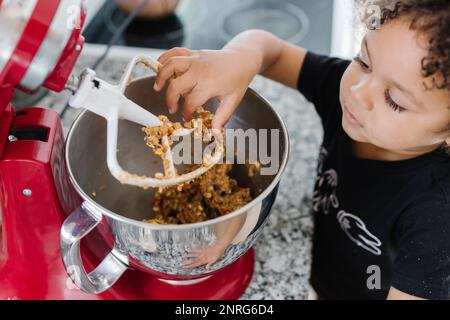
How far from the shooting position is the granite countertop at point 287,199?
792 millimetres

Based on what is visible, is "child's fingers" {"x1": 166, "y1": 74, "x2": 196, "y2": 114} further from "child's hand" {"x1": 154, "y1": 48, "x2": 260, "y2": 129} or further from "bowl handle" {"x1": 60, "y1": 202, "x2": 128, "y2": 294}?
"bowl handle" {"x1": 60, "y1": 202, "x2": 128, "y2": 294}

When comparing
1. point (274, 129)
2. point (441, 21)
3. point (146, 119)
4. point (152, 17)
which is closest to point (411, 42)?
point (441, 21)

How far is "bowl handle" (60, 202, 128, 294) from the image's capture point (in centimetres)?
59

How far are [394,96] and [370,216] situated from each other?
24 cm

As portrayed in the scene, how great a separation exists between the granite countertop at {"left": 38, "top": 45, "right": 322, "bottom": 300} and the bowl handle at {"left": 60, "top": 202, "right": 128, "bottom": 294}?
21 cm

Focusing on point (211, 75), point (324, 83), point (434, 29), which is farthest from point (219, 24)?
point (434, 29)

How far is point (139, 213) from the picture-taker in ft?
2.68

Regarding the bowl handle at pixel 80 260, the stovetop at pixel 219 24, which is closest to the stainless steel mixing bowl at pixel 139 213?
the bowl handle at pixel 80 260

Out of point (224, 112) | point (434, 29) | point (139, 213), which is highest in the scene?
point (434, 29)

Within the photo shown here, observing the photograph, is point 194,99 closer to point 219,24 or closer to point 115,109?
point 115,109

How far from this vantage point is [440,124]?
0.67 metres

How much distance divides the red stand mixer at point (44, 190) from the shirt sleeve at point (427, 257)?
217mm

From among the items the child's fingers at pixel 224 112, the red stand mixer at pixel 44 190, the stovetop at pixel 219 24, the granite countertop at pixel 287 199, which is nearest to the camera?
the red stand mixer at pixel 44 190

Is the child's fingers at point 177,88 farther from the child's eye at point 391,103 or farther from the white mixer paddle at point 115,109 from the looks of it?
the child's eye at point 391,103
